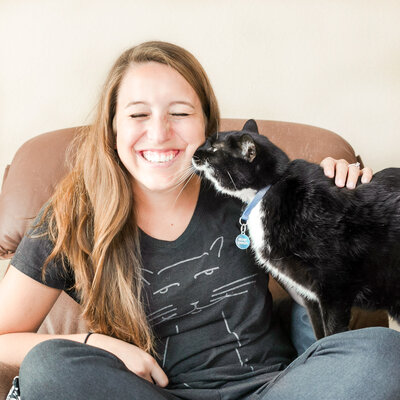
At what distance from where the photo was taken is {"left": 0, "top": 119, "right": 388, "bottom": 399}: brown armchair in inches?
64.0

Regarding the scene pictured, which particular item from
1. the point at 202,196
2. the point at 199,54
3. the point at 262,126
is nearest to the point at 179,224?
the point at 202,196

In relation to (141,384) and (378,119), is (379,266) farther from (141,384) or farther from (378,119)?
(378,119)

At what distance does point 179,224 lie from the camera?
1.39 metres

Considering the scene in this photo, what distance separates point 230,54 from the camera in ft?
6.79

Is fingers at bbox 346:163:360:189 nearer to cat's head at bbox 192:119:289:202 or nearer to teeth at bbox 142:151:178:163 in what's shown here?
cat's head at bbox 192:119:289:202

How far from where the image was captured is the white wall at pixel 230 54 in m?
2.02

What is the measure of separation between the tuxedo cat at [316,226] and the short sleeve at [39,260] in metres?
0.45

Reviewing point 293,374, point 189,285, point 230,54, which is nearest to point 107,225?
point 189,285

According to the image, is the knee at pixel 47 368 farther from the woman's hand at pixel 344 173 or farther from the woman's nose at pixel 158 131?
the woman's hand at pixel 344 173

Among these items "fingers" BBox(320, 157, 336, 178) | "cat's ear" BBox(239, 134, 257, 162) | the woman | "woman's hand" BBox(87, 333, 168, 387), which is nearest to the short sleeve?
the woman

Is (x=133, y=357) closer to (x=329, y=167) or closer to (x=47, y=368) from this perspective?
(x=47, y=368)

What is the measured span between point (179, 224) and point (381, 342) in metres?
0.60

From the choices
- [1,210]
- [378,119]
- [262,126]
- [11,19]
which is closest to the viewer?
[1,210]

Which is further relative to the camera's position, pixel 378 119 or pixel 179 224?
pixel 378 119
